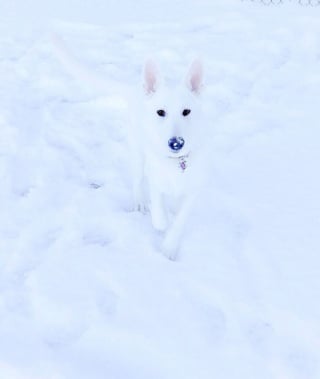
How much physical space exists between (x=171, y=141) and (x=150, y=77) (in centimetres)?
39

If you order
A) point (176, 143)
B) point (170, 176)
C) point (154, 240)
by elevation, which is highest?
point (176, 143)

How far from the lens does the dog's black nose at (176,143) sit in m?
2.10

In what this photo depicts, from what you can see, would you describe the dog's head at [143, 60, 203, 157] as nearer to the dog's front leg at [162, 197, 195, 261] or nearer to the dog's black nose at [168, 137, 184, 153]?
the dog's black nose at [168, 137, 184, 153]

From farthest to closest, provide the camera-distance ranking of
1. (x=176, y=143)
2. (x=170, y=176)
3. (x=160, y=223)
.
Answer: (x=160, y=223)
(x=170, y=176)
(x=176, y=143)

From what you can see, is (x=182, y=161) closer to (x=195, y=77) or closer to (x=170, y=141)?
(x=170, y=141)

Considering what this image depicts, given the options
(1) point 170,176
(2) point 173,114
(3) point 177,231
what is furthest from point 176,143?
(3) point 177,231

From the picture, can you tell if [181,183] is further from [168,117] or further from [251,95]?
[251,95]

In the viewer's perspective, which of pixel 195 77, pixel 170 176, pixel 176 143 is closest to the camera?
pixel 176 143

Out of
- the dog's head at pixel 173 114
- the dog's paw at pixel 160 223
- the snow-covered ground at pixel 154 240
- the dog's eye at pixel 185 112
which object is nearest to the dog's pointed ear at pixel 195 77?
the dog's head at pixel 173 114

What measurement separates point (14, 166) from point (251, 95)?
7.25ft

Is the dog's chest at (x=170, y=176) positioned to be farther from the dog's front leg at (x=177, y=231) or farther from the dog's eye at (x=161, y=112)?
the dog's eye at (x=161, y=112)

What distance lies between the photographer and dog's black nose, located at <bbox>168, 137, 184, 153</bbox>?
210 centimetres

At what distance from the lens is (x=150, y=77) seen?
7.55 ft

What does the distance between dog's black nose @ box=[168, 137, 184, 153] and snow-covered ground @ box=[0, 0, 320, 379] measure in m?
0.63
